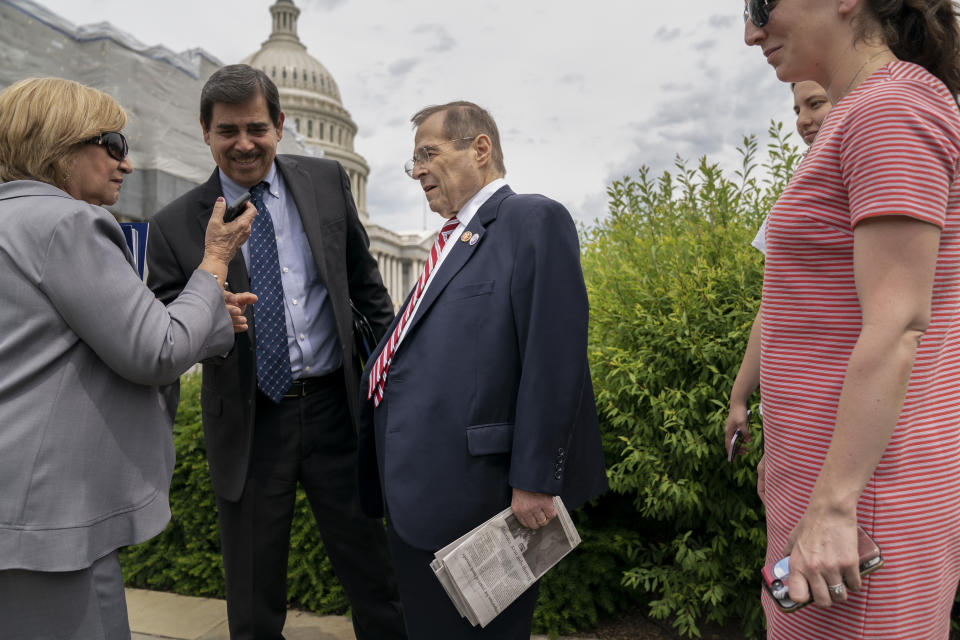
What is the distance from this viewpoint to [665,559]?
11.0 ft

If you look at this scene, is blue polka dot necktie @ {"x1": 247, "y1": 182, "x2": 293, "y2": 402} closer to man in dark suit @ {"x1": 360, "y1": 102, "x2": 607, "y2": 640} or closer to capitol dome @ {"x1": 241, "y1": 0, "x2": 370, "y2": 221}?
man in dark suit @ {"x1": 360, "y1": 102, "x2": 607, "y2": 640}

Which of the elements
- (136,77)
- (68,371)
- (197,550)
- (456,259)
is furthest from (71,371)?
(136,77)

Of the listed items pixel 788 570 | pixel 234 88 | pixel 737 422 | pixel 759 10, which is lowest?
pixel 788 570

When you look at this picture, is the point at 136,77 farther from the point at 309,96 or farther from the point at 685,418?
the point at 309,96

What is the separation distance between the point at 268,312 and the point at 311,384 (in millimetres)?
332

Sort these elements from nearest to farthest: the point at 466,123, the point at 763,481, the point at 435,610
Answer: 1. the point at 763,481
2. the point at 435,610
3. the point at 466,123

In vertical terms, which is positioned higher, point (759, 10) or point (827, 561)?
point (759, 10)

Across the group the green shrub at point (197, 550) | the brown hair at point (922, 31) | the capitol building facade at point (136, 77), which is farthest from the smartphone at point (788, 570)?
the capitol building facade at point (136, 77)

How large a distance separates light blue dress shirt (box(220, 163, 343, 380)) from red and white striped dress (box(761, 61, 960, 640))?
6.19ft

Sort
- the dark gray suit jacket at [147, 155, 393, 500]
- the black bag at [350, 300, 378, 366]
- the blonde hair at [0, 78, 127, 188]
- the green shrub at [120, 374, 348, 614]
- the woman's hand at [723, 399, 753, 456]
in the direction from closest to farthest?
the blonde hair at [0, 78, 127, 188] → the woman's hand at [723, 399, 753, 456] → the dark gray suit jacket at [147, 155, 393, 500] → the black bag at [350, 300, 378, 366] → the green shrub at [120, 374, 348, 614]

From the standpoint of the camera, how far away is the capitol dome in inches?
2408

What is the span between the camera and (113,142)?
1822 mm

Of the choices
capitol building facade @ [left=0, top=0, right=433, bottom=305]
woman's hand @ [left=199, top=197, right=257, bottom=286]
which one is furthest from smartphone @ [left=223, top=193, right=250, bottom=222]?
capitol building facade @ [left=0, top=0, right=433, bottom=305]

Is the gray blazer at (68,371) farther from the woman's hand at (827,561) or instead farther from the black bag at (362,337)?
the woman's hand at (827,561)
